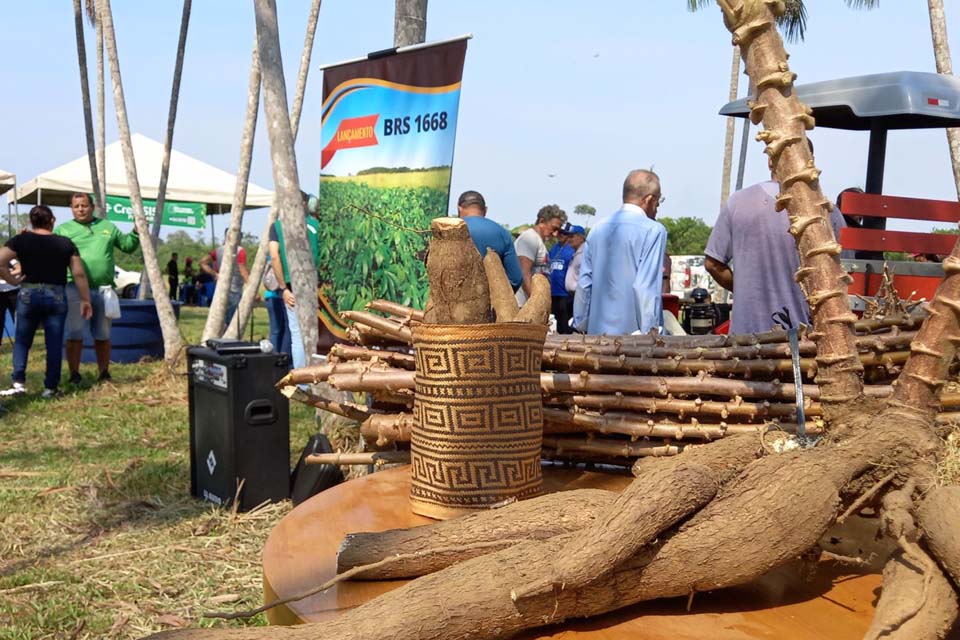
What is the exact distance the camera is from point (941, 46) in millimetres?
8250

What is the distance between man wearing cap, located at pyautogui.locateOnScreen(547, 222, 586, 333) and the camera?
862cm

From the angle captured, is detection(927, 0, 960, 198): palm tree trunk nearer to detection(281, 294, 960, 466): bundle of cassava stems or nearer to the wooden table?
detection(281, 294, 960, 466): bundle of cassava stems

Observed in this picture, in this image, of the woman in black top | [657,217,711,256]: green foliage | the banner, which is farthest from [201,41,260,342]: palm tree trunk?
[657,217,711,256]: green foliage

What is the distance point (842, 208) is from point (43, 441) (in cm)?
571

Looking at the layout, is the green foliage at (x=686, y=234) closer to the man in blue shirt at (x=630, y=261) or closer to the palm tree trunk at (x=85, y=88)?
the palm tree trunk at (x=85, y=88)

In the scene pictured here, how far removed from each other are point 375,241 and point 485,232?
0.66m

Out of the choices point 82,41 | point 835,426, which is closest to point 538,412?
point 835,426

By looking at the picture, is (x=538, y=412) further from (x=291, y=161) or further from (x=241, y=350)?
(x=291, y=161)

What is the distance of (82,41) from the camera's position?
13.5m

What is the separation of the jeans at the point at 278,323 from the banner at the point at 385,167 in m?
2.32

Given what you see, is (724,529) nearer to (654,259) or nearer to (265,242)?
(654,259)

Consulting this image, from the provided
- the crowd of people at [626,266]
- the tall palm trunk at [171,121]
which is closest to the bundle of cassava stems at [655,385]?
the crowd of people at [626,266]

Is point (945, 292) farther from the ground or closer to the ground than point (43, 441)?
farther from the ground

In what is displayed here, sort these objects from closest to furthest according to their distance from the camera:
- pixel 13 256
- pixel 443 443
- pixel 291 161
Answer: pixel 443 443 < pixel 291 161 < pixel 13 256
